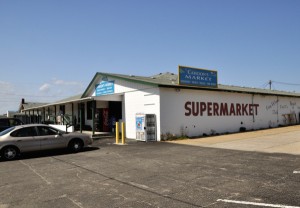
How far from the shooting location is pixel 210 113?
20.7 metres

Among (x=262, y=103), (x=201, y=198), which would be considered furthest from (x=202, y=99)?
(x=201, y=198)

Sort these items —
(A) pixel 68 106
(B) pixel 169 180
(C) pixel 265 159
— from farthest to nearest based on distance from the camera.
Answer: (A) pixel 68 106 → (C) pixel 265 159 → (B) pixel 169 180

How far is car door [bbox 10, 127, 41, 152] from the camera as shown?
12.0 m

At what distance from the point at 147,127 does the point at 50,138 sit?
6.52 m

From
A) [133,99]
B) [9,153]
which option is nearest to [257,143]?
[133,99]

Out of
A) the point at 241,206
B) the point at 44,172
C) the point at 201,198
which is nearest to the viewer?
the point at 241,206

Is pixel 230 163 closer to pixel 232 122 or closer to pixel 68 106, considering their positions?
pixel 232 122

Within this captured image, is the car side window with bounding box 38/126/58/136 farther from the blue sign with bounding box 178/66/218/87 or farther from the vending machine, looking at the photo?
the blue sign with bounding box 178/66/218/87

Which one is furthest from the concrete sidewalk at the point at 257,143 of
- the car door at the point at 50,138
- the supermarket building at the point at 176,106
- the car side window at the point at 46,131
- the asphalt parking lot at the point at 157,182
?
the car side window at the point at 46,131

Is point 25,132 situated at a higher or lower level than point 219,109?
lower

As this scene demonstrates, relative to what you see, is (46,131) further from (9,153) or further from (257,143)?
(257,143)

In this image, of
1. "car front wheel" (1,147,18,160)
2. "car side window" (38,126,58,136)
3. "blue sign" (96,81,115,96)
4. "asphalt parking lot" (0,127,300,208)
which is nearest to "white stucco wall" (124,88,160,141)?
"blue sign" (96,81,115,96)

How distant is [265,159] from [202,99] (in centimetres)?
1064

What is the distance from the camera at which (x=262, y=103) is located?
26.6 m
